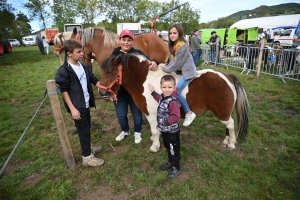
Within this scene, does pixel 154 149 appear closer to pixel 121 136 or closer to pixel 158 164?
pixel 158 164

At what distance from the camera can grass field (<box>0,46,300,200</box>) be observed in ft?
7.63

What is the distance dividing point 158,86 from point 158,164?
4.19ft

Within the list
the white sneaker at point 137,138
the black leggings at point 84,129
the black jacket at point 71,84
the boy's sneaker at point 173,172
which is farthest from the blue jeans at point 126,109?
the boy's sneaker at point 173,172

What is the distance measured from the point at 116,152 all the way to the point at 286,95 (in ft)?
18.4

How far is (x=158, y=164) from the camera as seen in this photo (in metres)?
2.84

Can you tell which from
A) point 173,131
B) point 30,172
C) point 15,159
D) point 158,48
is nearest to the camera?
point 173,131

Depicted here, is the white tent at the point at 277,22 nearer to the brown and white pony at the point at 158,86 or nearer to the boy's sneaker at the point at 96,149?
the brown and white pony at the point at 158,86

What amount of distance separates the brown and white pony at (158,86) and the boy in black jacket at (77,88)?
10.6 inches

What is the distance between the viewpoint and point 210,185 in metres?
2.40

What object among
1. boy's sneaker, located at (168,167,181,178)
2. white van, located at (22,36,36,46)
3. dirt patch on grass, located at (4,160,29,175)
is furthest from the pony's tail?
Answer: white van, located at (22,36,36,46)

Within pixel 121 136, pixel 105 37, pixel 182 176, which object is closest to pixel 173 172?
pixel 182 176

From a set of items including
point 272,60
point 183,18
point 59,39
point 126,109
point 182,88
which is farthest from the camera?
point 183,18

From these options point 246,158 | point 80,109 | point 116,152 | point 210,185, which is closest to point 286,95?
point 246,158

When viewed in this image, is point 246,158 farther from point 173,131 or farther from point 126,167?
point 126,167
